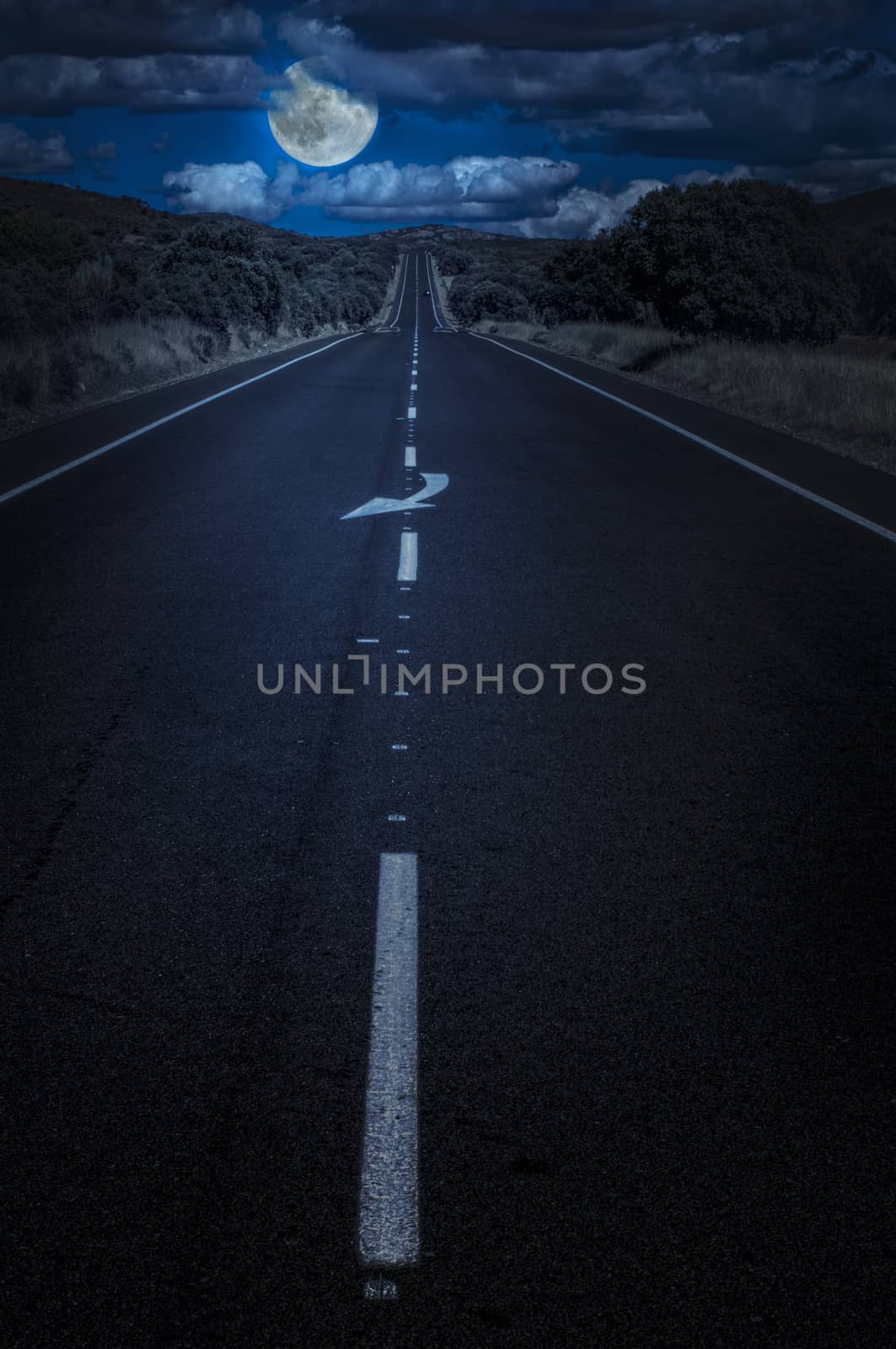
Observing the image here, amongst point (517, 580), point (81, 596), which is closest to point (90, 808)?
point (81, 596)

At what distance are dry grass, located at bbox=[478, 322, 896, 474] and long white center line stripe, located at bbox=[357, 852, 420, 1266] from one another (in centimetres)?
1199

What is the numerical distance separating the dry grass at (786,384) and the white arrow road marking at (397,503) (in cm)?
571

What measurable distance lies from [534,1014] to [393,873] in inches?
40.1

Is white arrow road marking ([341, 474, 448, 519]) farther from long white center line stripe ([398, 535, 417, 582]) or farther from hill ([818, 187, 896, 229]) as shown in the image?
hill ([818, 187, 896, 229])

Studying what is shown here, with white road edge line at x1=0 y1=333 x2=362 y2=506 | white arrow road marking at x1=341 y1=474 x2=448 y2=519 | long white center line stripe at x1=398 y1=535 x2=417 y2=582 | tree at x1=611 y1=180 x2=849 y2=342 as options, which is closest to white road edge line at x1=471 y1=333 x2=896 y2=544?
white arrow road marking at x1=341 y1=474 x2=448 y2=519

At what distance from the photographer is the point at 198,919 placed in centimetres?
411

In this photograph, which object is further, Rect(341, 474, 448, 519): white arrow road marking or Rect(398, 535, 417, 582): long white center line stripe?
Rect(341, 474, 448, 519): white arrow road marking

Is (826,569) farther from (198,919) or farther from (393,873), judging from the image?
(198,919)

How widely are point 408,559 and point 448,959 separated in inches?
229

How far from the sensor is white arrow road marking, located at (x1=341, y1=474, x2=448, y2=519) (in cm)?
1118

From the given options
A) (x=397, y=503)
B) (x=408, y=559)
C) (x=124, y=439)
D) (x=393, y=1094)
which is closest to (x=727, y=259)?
(x=124, y=439)

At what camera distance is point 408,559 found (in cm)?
941

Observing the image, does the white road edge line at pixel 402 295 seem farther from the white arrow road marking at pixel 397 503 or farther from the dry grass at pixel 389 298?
the white arrow road marking at pixel 397 503

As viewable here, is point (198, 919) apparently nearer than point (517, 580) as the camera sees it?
Yes
